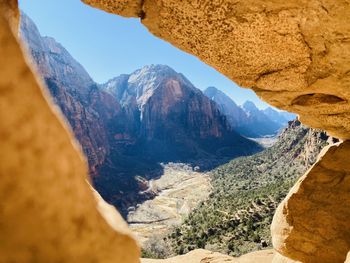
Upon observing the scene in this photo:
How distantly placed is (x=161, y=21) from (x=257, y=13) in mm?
1803

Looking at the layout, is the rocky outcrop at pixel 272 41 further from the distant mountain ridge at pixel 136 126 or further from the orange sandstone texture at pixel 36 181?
the distant mountain ridge at pixel 136 126

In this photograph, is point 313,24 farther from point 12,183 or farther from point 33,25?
point 33,25

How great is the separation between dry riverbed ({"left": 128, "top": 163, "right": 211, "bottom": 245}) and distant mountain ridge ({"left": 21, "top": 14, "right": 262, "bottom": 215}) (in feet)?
17.8

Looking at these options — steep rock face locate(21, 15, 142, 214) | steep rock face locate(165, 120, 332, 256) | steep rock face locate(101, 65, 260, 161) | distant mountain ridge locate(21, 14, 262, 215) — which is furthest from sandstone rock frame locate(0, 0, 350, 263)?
steep rock face locate(101, 65, 260, 161)

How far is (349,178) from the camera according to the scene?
9.68m

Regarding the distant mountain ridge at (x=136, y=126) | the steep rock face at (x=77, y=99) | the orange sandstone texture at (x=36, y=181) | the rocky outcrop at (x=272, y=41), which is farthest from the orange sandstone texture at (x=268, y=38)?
the distant mountain ridge at (x=136, y=126)

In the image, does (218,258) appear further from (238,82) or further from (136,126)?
(136,126)

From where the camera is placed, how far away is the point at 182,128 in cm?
13212

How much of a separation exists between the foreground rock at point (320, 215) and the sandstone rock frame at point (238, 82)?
0.10 ft

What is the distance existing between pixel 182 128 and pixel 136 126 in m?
24.4

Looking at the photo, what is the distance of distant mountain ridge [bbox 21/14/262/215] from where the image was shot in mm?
83500

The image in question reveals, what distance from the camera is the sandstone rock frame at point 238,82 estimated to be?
1741mm

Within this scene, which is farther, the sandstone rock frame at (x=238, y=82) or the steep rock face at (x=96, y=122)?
the steep rock face at (x=96, y=122)

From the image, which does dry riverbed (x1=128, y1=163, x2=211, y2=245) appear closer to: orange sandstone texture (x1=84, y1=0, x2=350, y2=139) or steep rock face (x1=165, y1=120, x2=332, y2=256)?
steep rock face (x1=165, y1=120, x2=332, y2=256)
